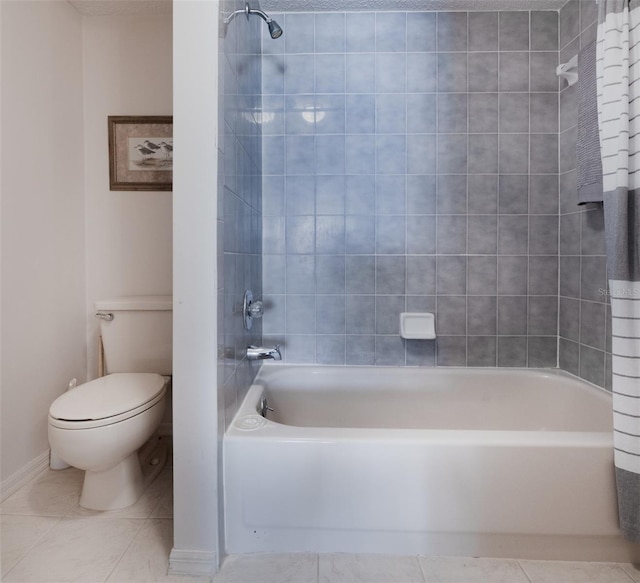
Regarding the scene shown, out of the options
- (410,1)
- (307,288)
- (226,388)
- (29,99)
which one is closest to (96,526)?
(226,388)

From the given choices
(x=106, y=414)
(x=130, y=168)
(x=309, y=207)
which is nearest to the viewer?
(x=106, y=414)

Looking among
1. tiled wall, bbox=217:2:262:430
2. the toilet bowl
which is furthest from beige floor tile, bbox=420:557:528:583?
the toilet bowl

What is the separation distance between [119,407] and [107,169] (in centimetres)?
A: 138

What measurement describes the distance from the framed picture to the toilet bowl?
1.08 m

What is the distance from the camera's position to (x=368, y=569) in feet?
4.12

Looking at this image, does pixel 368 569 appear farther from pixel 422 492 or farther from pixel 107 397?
pixel 107 397

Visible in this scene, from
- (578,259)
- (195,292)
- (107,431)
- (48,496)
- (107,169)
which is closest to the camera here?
(195,292)

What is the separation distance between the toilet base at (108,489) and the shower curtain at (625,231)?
1.77 metres

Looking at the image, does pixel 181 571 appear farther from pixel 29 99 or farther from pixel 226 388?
pixel 29 99

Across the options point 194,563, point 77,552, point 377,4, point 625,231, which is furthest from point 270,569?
point 377,4

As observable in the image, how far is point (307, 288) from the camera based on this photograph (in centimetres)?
203

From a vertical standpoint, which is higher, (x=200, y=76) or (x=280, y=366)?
(x=200, y=76)

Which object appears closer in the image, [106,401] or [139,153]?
[106,401]

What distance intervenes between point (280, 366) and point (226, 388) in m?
0.68
